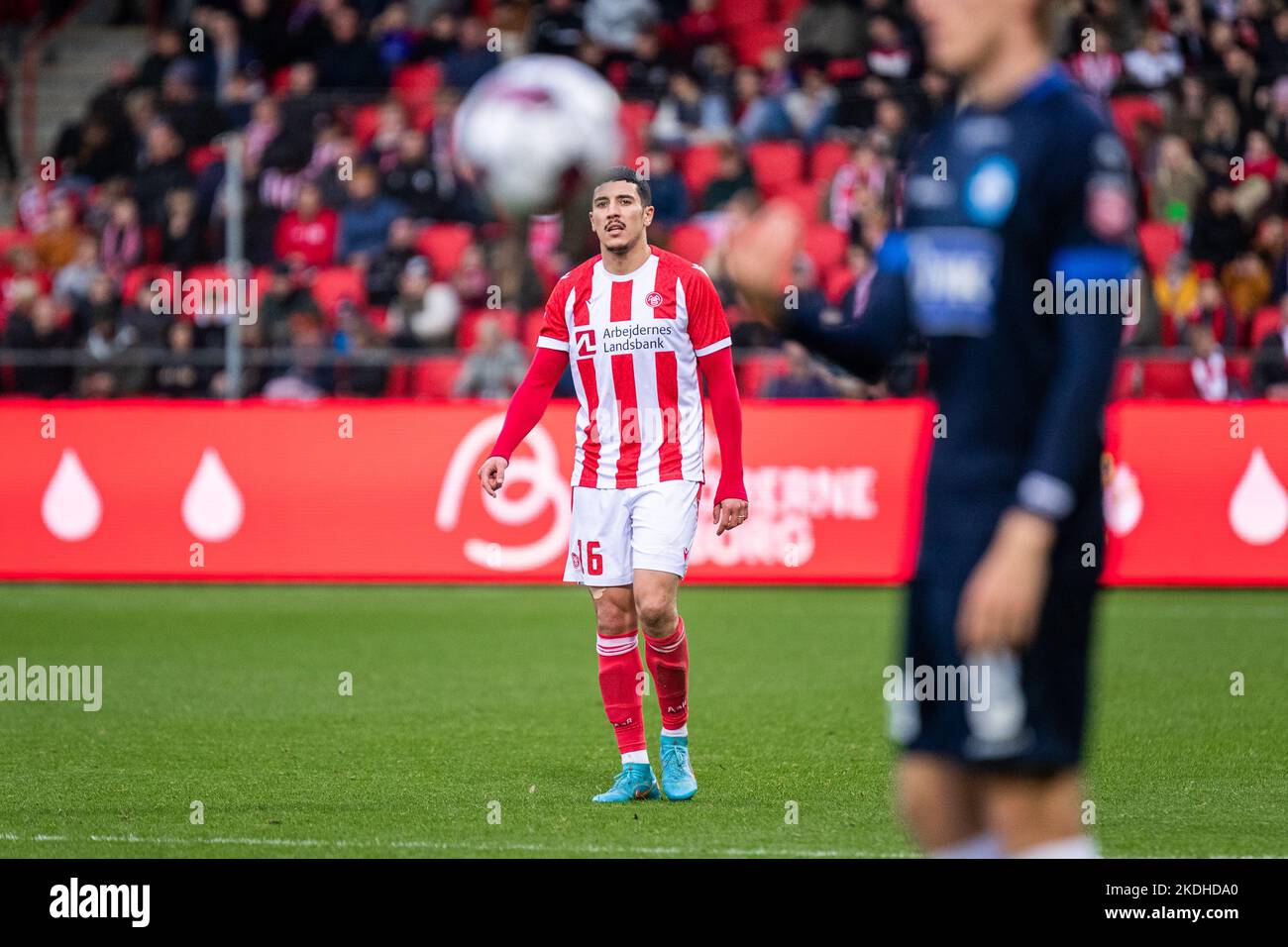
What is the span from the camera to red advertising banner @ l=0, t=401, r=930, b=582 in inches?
587

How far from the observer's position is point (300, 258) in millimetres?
17469

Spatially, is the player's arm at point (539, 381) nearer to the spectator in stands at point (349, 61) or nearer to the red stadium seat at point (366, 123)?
the red stadium seat at point (366, 123)

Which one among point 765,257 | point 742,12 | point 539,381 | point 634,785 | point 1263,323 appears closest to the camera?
point 765,257

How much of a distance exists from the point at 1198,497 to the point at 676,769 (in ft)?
26.9

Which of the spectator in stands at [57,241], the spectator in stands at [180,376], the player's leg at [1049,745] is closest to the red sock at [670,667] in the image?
the player's leg at [1049,745]

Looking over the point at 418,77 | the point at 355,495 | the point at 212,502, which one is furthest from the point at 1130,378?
the point at 418,77

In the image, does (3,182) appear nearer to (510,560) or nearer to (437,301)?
(437,301)

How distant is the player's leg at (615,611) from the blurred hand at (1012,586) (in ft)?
13.4

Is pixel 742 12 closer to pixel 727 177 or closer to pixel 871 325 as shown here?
pixel 727 177

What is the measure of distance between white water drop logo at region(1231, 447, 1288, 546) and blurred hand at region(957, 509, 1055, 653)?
37.8ft

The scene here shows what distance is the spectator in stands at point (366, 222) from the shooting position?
18.0 meters

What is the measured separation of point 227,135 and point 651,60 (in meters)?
5.10

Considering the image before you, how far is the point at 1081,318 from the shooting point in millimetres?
3422
